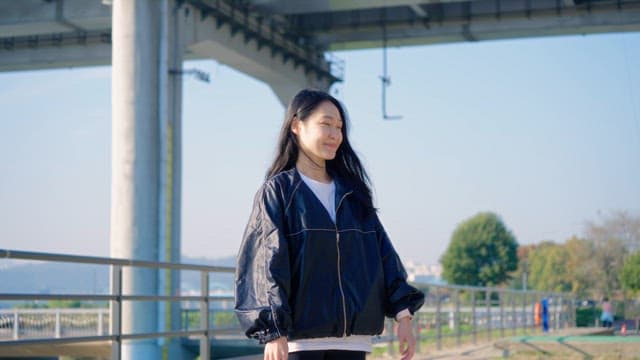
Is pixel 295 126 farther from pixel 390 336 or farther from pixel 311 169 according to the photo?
pixel 390 336

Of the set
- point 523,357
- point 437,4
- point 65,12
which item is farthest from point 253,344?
point 437,4

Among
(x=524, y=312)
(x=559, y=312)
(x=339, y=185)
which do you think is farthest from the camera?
(x=559, y=312)

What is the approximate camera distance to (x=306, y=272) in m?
3.61

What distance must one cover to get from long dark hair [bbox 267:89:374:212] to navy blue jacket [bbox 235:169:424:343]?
0.34 ft

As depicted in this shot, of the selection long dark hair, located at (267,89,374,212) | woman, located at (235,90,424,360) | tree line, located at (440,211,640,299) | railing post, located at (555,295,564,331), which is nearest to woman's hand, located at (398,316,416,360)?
woman, located at (235,90,424,360)

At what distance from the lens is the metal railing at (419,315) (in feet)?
25.4

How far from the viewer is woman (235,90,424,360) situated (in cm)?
358

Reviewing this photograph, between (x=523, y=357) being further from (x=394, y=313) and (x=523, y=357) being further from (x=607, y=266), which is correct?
(x=607, y=266)

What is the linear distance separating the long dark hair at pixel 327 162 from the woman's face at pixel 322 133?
0.03m

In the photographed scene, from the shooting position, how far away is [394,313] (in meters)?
3.81

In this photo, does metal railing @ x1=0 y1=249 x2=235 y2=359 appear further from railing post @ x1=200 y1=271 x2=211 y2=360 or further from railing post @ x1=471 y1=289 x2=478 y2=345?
railing post @ x1=471 y1=289 x2=478 y2=345

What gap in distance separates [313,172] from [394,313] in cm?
55

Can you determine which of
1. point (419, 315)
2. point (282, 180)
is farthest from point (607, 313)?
point (282, 180)

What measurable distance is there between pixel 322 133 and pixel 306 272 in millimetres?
512
